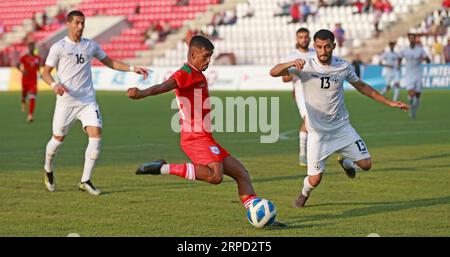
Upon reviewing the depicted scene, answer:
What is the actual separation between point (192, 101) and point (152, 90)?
70 centimetres

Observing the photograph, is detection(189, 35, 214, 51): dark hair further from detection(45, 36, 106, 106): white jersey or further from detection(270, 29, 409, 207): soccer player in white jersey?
detection(45, 36, 106, 106): white jersey

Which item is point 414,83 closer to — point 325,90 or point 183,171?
point 325,90

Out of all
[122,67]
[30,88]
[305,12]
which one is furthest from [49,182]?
[305,12]

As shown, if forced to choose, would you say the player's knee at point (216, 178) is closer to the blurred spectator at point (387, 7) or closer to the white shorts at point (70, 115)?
the white shorts at point (70, 115)

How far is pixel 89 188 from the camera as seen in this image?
13.0 m

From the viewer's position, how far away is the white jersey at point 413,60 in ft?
93.3

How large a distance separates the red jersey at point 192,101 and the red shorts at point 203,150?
42 millimetres

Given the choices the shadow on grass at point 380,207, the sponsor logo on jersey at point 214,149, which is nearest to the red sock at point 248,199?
the sponsor logo on jersey at point 214,149

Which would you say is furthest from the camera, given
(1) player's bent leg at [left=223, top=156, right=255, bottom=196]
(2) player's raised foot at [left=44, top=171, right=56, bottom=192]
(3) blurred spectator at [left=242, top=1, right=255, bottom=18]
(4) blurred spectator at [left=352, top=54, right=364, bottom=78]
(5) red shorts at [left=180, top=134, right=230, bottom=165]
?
(3) blurred spectator at [left=242, top=1, right=255, bottom=18]

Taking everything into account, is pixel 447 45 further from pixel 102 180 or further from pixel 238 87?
pixel 102 180

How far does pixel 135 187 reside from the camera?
1363 centimetres

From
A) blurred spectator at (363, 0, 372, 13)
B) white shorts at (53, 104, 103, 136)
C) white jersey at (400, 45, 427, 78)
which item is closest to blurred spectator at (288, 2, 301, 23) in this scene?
blurred spectator at (363, 0, 372, 13)

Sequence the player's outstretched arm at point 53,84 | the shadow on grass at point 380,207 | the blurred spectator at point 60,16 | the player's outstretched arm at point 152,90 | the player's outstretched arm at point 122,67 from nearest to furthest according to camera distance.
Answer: the player's outstretched arm at point 152,90
the shadow on grass at point 380,207
the player's outstretched arm at point 122,67
the player's outstretched arm at point 53,84
the blurred spectator at point 60,16

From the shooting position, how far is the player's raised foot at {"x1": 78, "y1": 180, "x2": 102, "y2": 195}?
13.0 m
